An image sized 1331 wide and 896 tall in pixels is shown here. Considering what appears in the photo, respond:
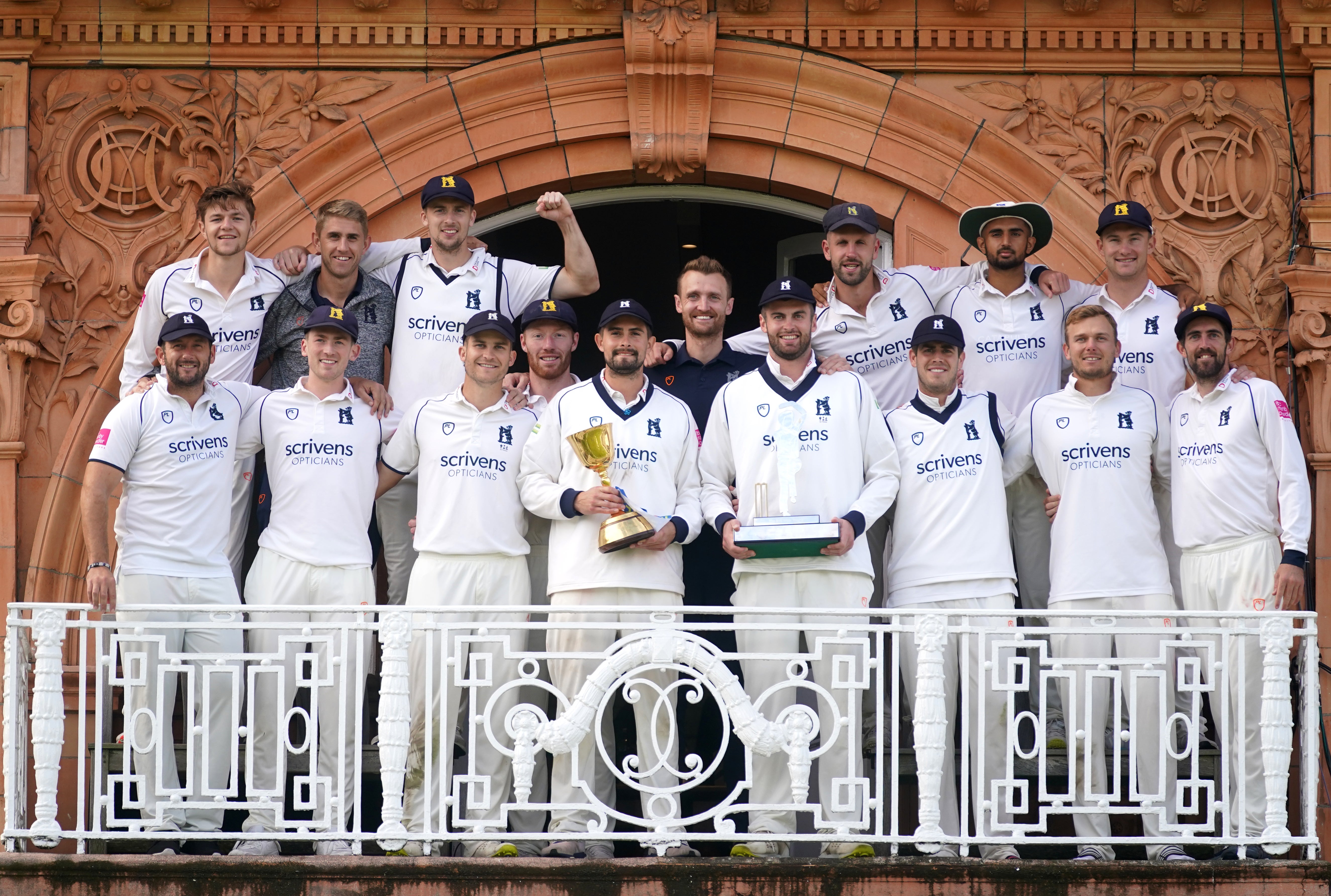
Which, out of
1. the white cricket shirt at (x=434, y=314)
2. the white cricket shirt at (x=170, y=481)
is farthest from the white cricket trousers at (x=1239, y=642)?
the white cricket shirt at (x=170, y=481)

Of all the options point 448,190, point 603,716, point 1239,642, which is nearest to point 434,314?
point 448,190

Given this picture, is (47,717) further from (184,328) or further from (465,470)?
(465,470)

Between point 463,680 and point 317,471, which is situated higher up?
point 317,471

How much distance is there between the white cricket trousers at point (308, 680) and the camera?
6.40 metres

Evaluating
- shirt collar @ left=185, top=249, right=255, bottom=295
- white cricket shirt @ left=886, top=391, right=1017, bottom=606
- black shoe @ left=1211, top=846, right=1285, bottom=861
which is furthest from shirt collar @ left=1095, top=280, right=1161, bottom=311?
shirt collar @ left=185, top=249, right=255, bottom=295

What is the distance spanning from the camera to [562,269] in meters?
7.93

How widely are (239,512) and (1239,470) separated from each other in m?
4.30

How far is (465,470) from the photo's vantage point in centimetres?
700

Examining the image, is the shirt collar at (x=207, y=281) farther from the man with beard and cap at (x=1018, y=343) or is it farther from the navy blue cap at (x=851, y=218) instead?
the man with beard and cap at (x=1018, y=343)

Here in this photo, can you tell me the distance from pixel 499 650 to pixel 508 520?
55cm

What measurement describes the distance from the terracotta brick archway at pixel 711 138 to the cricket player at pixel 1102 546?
163 centimetres

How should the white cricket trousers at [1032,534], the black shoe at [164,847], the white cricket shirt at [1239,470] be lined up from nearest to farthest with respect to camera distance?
the black shoe at [164,847], the white cricket shirt at [1239,470], the white cricket trousers at [1032,534]

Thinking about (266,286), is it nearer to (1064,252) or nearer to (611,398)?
(611,398)

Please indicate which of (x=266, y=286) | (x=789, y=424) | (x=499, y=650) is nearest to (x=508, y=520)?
(x=499, y=650)
